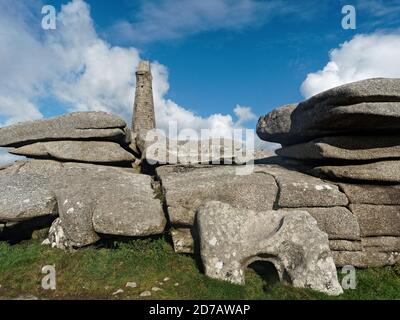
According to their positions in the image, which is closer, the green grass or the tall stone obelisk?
the green grass

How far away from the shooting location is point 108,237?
397 inches

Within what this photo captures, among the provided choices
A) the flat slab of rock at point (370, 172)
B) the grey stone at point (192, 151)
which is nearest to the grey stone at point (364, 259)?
the flat slab of rock at point (370, 172)

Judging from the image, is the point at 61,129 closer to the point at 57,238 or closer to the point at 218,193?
the point at 57,238

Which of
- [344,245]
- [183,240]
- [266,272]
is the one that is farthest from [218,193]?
[344,245]

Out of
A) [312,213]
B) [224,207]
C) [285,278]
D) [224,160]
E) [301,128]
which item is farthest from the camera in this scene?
[224,160]

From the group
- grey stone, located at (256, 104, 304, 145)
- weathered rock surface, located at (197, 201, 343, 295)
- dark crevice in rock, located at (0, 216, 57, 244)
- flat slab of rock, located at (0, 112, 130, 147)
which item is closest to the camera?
weathered rock surface, located at (197, 201, 343, 295)

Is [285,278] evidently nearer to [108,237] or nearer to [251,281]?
[251,281]

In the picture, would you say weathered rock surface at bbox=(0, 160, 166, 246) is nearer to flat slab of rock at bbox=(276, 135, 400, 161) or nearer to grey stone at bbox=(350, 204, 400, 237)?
flat slab of rock at bbox=(276, 135, 400, 161)

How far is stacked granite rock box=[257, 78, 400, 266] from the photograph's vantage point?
31.5ft

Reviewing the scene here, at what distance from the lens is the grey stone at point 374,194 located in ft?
34.0

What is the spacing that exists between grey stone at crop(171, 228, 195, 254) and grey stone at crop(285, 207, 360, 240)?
161 inches

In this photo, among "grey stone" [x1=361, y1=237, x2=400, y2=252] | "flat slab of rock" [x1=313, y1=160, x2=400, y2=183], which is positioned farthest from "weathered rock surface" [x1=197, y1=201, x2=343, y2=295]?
"flat slab of rock" [x1=313, y1=160, x2=400, y2=183]
